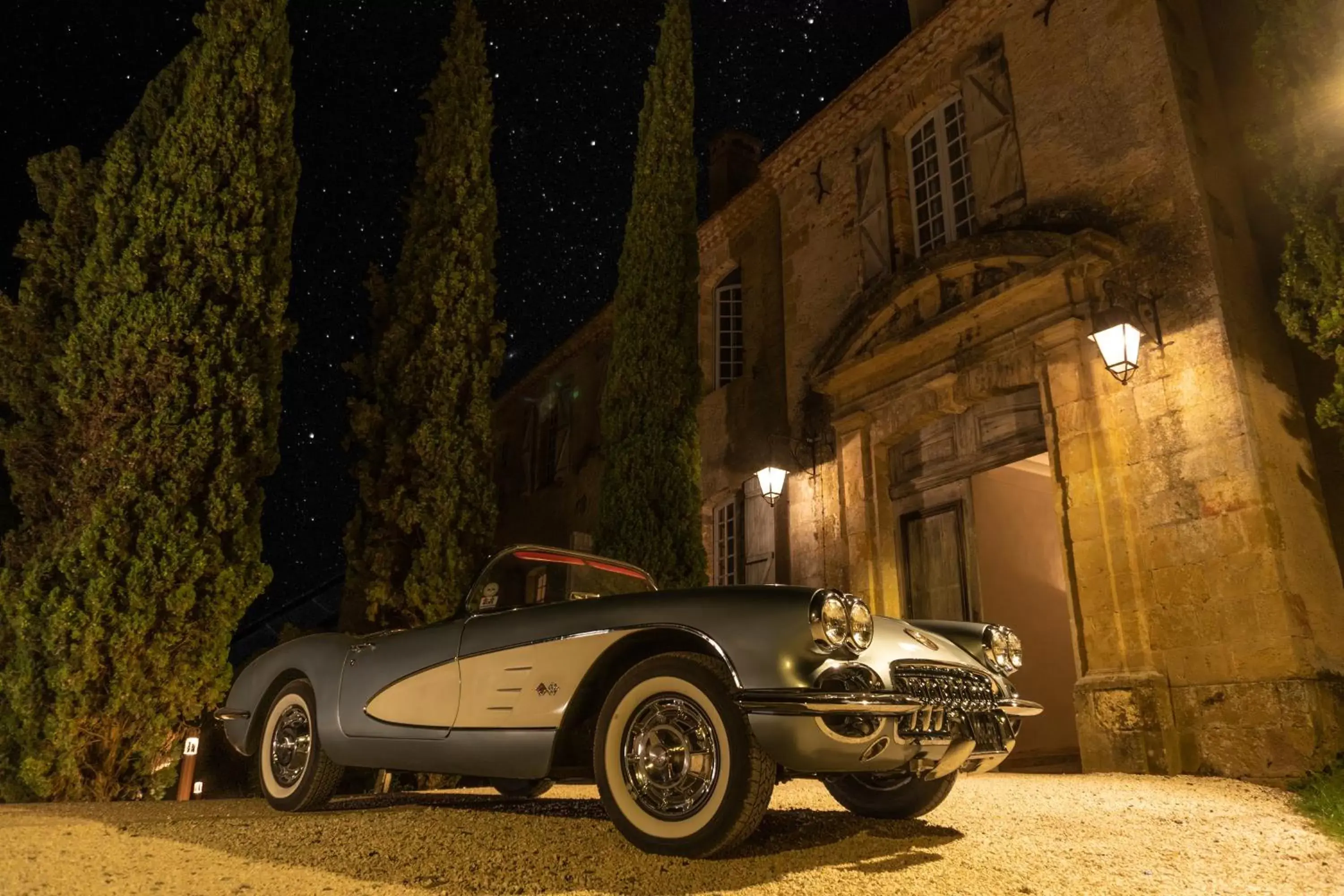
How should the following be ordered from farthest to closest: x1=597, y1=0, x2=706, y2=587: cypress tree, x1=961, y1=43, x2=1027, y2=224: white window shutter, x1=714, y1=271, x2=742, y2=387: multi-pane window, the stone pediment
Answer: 1. x1=714, y1=271, x2=742, y2=387: multi-pane window
2. x1=597, y1=0, x2=706, y2=587: cypress tree
3. x1=961, y1=43, x2=1027, y2=224: white window shutter
4. the stone pediment

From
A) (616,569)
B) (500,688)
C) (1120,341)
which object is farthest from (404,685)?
(1120,341)

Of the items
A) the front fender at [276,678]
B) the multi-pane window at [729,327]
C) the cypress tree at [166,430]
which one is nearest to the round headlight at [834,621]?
the front fender at [276,678]

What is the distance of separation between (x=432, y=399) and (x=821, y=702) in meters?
7.47

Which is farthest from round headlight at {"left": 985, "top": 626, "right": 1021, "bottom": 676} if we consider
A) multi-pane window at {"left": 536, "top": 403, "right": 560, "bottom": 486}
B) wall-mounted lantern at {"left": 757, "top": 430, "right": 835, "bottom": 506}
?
multi-pane window at {"left": 536, "top": 403, "right": 560, "bottom": 486}

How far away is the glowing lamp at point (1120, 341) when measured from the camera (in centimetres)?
674

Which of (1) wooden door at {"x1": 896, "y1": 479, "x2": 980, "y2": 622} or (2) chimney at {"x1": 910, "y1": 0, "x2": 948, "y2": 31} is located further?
(2) chimney at {"x1": 910, "y1": 0, "x2": 948, "y2": 31}

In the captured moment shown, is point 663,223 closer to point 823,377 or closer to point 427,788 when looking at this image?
point 823,377

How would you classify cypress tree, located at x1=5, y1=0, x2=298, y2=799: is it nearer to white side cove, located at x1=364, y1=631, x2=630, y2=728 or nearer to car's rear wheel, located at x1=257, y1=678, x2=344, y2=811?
car's rear wheel, located at x1=257, y1=678, x2=344, y2=811

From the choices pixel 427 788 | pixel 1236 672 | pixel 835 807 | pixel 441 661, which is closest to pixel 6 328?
pixel 427 788

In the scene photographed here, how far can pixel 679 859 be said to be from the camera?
9.52ft

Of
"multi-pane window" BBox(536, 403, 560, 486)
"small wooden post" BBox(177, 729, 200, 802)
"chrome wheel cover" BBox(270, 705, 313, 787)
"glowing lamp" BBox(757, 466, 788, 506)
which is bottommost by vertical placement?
"small wooden post" BBox(177, 729, 200, 802)

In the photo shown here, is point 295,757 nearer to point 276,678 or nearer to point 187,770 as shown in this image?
point 276,678

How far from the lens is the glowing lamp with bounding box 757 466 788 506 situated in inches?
399

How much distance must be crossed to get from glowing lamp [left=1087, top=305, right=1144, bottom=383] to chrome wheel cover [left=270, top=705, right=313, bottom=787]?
20.9 ft
